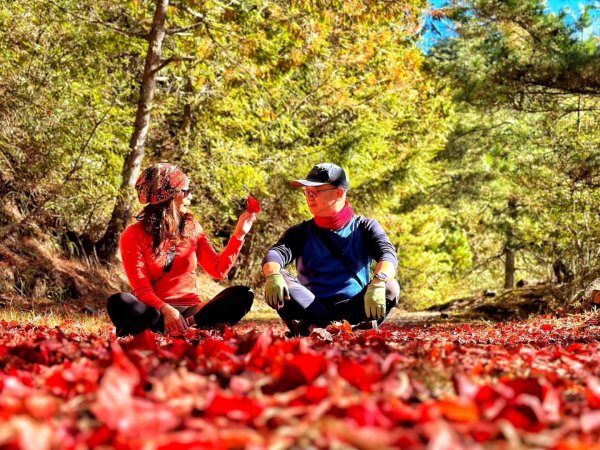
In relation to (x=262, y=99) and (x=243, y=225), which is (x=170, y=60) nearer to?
(x=262, y=99)

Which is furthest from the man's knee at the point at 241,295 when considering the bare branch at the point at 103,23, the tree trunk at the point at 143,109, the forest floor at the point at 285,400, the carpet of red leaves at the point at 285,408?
the bare branch at the point at 103,23

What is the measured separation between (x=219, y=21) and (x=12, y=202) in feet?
13.5

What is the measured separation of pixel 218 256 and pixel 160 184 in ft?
2.27

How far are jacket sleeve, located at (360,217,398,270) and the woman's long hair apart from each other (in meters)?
1.35

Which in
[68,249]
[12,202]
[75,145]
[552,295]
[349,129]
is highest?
[349,129]

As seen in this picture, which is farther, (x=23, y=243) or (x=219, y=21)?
(x=219, y=21)

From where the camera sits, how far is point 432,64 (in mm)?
12422

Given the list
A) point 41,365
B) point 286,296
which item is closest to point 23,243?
point 286,296

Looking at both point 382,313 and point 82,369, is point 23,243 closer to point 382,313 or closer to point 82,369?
point 382,313

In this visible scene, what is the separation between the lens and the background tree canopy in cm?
887

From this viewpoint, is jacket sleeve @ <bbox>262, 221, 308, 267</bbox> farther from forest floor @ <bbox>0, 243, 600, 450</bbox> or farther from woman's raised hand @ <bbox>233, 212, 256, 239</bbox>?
forest floor @ <bbox>0, 243, 600, 450</bbox>

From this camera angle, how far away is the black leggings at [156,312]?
473cm

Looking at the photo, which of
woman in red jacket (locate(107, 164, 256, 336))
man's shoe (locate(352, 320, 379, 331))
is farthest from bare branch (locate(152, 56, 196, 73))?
man's shoe (locate(352, 320, 379, 331))

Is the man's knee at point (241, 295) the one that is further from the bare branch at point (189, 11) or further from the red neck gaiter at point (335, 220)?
the bare branch at point (189, 11)
